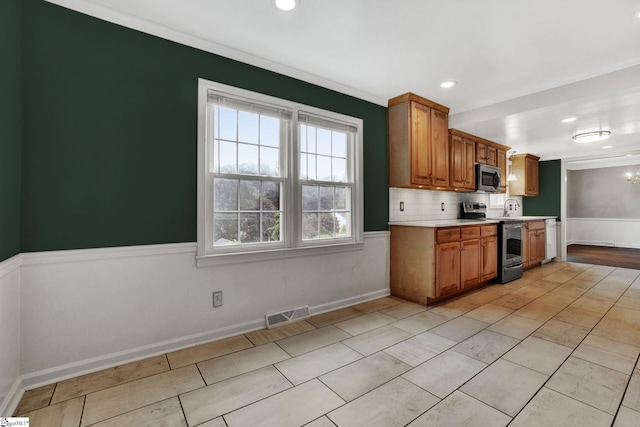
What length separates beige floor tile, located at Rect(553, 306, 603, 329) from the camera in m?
2.90

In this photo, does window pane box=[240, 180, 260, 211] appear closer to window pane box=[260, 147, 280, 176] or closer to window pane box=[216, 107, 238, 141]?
window pane box=[260, 147, 280, 176]

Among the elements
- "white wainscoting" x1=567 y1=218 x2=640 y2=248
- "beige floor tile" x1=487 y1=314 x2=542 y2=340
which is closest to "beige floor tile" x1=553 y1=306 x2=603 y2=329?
"beige floor tile" x1=487 y1=314 x2=542 y2=340

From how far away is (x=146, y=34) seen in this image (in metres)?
2.25

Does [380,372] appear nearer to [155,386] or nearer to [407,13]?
[155,386]

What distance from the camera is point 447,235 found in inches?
139

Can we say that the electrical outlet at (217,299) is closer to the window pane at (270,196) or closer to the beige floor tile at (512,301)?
the window pane at (270,196)

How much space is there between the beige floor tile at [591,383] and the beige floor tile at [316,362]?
4.37 ft

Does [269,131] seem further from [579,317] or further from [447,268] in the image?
[579,317]

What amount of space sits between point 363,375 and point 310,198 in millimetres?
1785

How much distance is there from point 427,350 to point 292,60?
2.85m

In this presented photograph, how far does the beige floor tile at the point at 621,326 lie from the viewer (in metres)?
2.57

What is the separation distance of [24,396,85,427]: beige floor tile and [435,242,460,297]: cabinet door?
325cm

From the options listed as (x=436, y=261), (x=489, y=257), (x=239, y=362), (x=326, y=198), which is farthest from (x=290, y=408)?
(x=489, y=257)

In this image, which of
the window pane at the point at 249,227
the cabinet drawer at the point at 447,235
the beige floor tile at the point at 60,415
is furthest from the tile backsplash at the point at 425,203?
the beige floor tile at the point at 60,415
